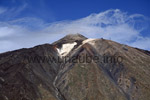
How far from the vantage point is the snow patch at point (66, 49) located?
85275 mm

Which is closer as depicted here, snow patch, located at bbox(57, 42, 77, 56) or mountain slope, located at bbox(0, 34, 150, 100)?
mountain slope, located at bbox(0, 34, 150, 100)

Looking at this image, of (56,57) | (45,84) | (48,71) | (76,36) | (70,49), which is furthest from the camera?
(76,36)

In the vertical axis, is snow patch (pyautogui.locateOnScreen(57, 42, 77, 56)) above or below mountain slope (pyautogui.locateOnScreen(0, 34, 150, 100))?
above

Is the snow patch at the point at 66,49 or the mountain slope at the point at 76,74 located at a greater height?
the snow patch at the point at 66,49

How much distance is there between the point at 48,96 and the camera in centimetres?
5734

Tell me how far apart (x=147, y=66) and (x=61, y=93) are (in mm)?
31286

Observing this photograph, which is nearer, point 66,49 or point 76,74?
point 76,74

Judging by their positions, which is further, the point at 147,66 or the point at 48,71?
the point at 147,66

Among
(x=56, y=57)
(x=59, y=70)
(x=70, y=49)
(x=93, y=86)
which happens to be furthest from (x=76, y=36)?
(x=93, y=86)

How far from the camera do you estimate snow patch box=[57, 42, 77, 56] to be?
85275mm

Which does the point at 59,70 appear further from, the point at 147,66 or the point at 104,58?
the point at 147,66

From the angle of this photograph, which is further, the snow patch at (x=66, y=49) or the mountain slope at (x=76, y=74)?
the snow patch at (x=66, y=49)

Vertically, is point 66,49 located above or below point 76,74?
above

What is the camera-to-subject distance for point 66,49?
8888 centimetres
